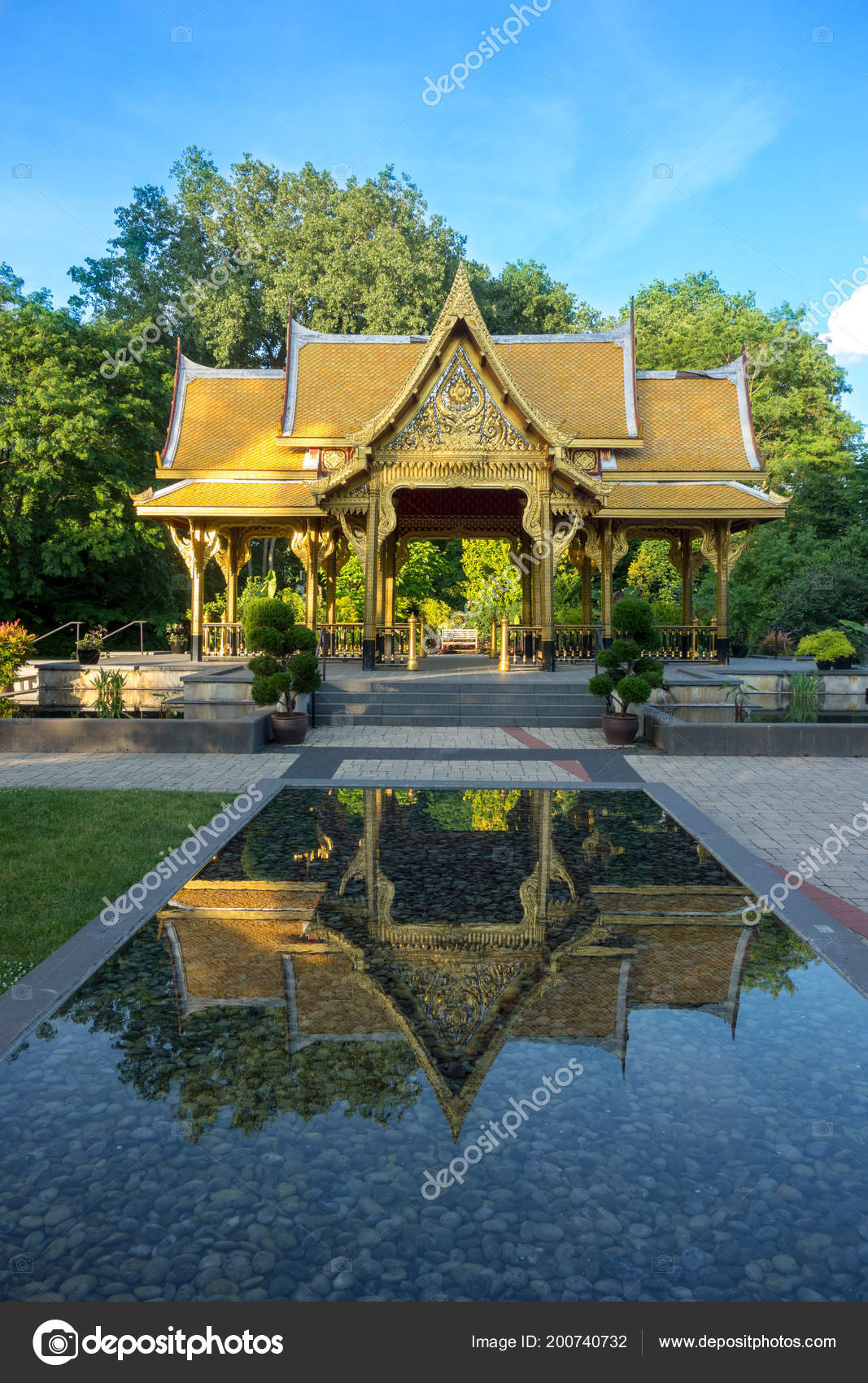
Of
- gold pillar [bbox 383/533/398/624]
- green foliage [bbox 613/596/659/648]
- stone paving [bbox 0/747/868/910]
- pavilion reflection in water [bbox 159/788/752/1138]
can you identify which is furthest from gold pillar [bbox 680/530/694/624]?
pavilion reflection in water [bbox 159/788/752/1138]

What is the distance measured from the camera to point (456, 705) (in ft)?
57.4

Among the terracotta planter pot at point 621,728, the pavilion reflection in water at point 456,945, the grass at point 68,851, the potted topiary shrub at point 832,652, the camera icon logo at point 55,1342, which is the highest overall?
the potted topiary shrub at point 832,652

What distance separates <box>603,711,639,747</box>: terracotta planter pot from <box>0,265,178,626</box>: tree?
23.4 meters

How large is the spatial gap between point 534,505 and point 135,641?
22074mm

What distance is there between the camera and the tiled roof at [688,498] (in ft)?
74.8

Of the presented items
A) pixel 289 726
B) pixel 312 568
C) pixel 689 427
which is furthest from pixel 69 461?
pixel 289 726

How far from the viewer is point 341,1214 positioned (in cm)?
307

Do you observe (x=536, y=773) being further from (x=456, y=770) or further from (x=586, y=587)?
(x=586, y=587)

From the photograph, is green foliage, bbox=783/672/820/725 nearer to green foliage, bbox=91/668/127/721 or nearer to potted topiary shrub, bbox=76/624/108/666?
green foliage, bbox=91/668/127/721

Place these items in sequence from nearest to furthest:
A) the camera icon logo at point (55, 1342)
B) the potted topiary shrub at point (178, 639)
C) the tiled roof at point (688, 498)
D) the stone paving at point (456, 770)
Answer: the camera icon logo at point (55, 1342)
the stone paving at point (456, 770)
the tiled roof at point (688, 498)
the potted topiary shrub at point (178, 639)

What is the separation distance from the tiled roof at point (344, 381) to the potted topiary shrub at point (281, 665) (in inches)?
412

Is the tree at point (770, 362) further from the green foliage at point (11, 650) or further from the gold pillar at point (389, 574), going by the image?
the green foliage at point (11, 650)

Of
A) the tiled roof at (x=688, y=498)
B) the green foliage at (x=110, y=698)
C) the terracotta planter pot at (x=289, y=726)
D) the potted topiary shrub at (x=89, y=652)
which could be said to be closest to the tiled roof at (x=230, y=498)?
the potted topiary shrub at (x=89, y=652)

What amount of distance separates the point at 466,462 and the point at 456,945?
1688 cm
